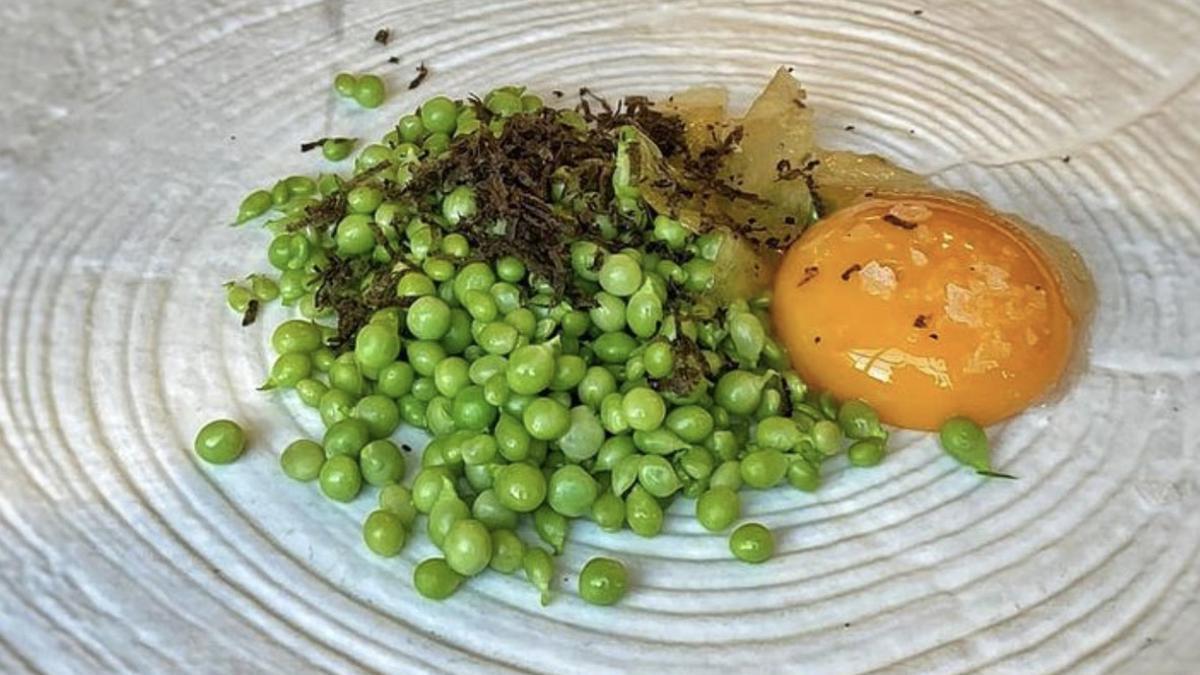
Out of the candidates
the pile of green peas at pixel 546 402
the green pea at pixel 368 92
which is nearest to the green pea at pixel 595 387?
the pile of green peas at pixel 546 402

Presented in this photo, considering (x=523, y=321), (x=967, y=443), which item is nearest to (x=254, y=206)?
(x=523, y=321)

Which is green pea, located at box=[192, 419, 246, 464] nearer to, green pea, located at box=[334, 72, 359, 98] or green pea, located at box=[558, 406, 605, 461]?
green pea, located at box=[558, 406, 605, 461]

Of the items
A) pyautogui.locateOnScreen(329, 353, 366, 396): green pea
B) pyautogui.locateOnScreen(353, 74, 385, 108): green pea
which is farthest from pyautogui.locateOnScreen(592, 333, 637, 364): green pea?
pyautogui.locateOnScreen(353, 74, 385, 108): green pea

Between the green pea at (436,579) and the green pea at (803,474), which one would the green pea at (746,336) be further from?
the green pea at (436,579)

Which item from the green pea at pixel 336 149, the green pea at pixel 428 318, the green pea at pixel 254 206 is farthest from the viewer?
the green pea at pixel 336 149

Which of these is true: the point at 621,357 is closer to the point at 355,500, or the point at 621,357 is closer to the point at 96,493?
the point at 355,500
